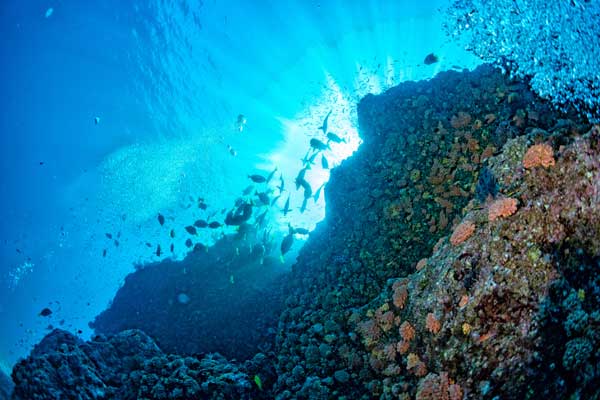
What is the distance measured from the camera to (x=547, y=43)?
7.02 meters

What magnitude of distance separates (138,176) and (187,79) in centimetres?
1542

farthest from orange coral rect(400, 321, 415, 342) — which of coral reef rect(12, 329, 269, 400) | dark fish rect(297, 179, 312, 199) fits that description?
dark fish rect(297, 179, 312, 199)

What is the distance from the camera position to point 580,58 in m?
6.23

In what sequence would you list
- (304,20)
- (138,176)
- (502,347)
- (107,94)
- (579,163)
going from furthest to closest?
1. (138,176)
2. (107,94)
3. (304,20)
4. (579,163)
5. (502,347)

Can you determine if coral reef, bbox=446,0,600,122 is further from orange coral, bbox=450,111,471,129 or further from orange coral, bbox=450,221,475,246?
orange coral, bbox=450,221,475,246

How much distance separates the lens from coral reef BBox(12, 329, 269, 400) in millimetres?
5742

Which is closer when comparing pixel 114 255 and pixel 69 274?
pixel 69 274

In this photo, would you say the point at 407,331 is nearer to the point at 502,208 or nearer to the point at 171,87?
the point at 502,208

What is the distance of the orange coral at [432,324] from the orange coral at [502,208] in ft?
4.82

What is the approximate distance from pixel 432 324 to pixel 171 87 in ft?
88.5

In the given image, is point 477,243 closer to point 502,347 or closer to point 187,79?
point 502,347

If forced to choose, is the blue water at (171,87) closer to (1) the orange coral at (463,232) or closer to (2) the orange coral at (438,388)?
(1) the orange coral at (463,232)

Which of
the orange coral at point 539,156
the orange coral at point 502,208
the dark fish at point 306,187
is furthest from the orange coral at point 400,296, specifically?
the dark fish at point 306,187

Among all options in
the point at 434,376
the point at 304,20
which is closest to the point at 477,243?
the point at 434,376
